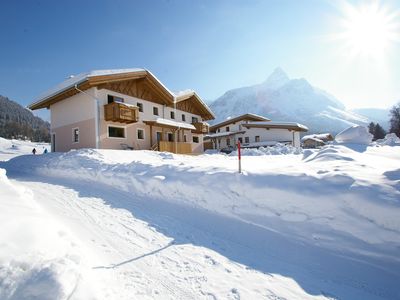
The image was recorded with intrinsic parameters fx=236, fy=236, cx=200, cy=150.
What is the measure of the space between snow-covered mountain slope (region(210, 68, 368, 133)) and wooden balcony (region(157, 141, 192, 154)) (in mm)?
95838

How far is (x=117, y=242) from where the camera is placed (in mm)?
4055

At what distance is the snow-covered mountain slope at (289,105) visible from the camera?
11519cm

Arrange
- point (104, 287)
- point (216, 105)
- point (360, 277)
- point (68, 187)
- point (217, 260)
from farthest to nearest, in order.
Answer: point (216, 105) < point (68, 187) < point (217, 260) < point (360, 277) < point (104, 287)

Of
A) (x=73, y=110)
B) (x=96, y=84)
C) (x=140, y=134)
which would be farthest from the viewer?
(x=140, y=134)

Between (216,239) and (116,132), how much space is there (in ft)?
54.7

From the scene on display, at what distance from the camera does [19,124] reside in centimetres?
9906

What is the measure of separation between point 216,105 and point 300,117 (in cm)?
7787

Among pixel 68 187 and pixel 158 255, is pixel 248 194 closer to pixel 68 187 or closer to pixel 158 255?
pixel 158 255

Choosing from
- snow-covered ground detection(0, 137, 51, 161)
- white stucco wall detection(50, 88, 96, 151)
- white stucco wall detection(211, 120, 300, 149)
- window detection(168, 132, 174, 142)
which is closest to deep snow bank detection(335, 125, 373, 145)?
window detection(168, 132, 174, 142)

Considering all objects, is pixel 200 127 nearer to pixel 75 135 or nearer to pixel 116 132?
pixel 116 132

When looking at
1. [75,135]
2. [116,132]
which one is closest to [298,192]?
[116,132]

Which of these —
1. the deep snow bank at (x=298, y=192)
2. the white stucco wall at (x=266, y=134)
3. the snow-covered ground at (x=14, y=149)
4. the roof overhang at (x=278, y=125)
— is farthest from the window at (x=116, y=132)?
the white stucco wall at (x=266, y=134)

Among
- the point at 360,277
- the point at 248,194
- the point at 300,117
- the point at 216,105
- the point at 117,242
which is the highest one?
the point at 216,105

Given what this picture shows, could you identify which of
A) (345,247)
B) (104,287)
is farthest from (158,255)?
(345,247)
